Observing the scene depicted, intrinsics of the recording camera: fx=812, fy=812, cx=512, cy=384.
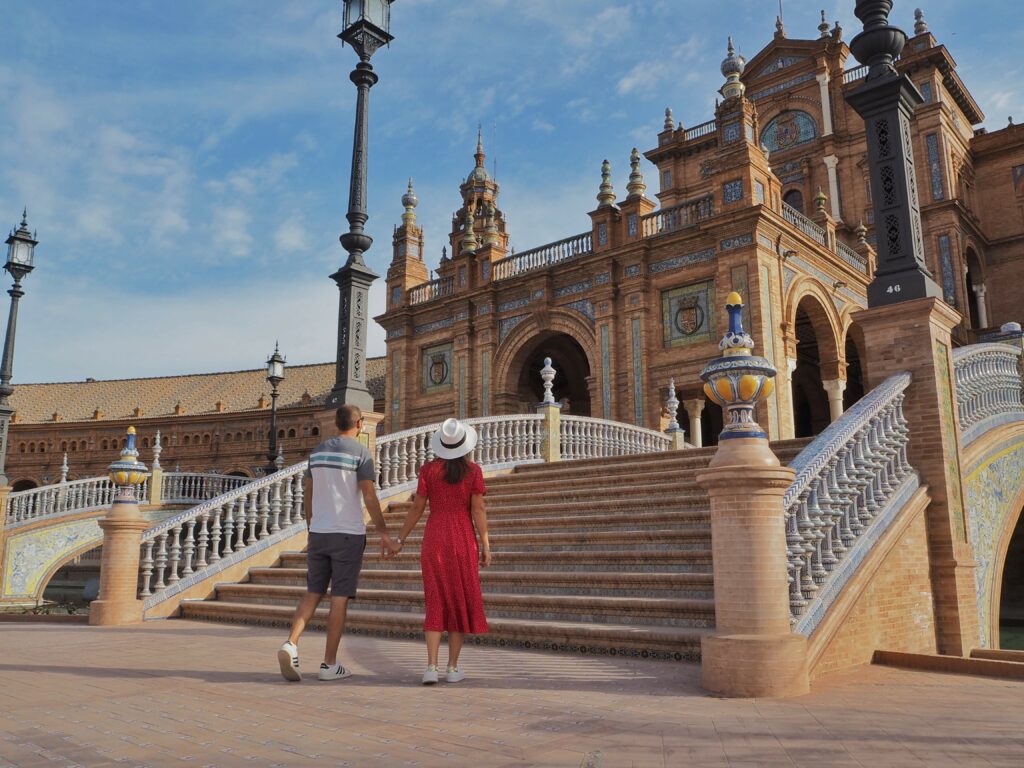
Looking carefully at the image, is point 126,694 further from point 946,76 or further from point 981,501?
point 946,76

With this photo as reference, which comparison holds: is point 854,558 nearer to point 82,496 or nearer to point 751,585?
point 751,585

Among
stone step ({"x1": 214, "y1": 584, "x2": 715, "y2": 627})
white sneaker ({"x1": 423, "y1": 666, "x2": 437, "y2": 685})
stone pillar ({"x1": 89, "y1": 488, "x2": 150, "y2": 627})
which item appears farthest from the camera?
stone pillar ({"x1": 89, "y1": 488, "x2": 150, "y2": 627})

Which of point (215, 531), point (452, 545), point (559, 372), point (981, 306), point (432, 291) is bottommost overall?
point (452, 545)

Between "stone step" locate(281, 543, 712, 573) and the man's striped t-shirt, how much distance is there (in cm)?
280

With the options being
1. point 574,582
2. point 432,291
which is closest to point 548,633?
point 574,582

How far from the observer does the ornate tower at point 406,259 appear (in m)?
29.8

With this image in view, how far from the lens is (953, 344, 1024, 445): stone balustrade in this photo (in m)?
9.21

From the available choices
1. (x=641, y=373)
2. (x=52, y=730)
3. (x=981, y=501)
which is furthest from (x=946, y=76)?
(x=52, y=730)

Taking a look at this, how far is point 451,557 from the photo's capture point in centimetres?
541

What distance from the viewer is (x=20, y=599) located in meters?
22.1

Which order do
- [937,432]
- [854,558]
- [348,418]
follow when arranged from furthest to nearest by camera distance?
[937,432] → [854,558] → [348,418]

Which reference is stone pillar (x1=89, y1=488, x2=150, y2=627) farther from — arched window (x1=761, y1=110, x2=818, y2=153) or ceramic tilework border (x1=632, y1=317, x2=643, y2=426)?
arched window (x1=761, y1=110, x2=818, y2=153)

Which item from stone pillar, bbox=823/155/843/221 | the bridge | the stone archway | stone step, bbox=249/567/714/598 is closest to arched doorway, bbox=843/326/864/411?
stone pillar, bbox=823/155/843/221

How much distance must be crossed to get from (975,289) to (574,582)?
2808 cm
